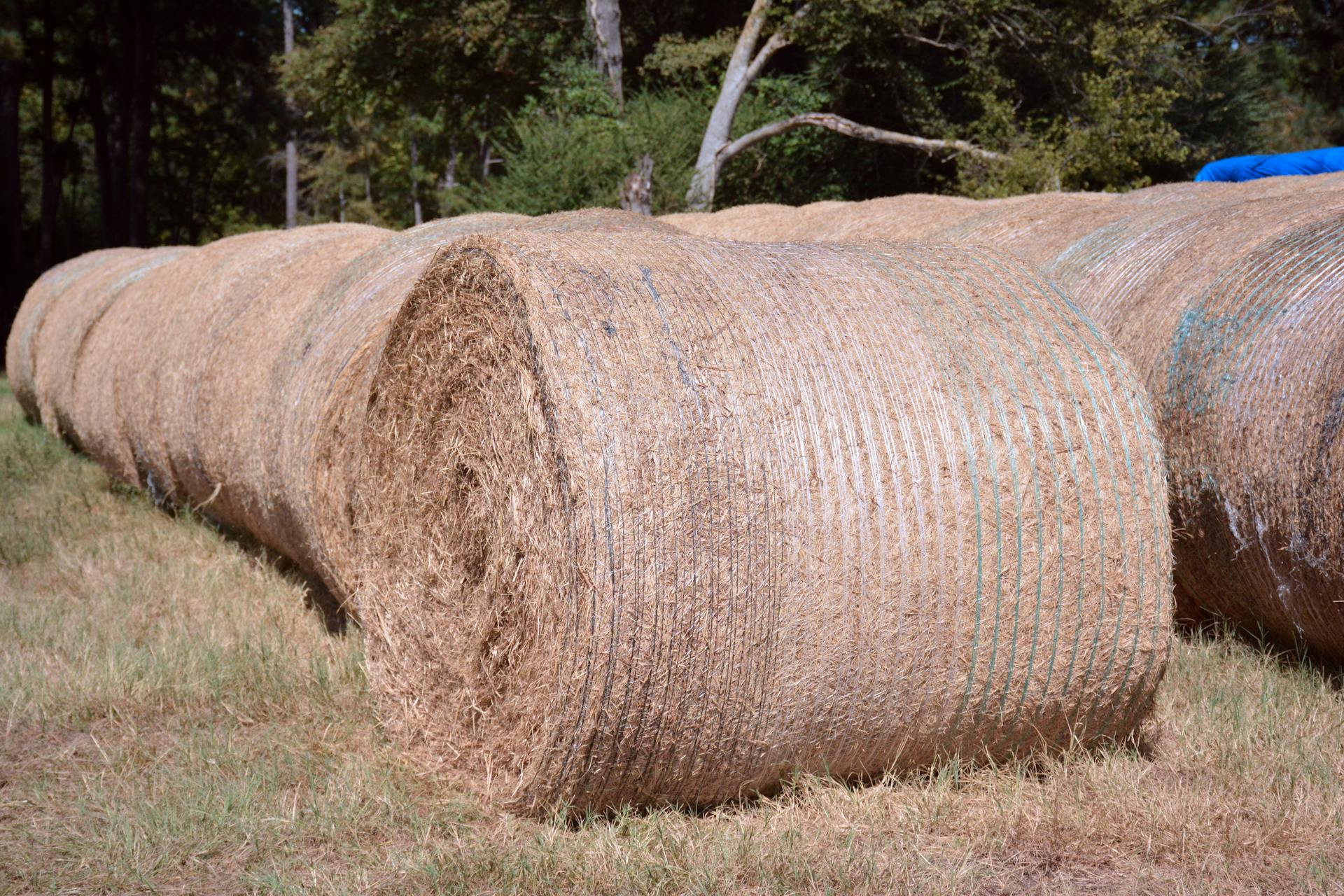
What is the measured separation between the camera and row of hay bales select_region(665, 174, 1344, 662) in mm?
4129

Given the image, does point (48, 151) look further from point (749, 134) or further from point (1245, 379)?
point (1245, 379)

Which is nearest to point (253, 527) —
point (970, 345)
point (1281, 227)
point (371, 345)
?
point (371, 345)

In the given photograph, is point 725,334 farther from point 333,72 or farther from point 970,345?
point 333,72

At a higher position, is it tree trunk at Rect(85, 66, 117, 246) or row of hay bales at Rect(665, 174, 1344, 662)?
tree trunk at Rect(85, 66, 117, 246)

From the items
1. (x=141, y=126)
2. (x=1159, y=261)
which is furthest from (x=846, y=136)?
(x=1159, y=261)

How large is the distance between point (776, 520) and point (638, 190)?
13.7 meters

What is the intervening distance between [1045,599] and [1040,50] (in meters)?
18.9

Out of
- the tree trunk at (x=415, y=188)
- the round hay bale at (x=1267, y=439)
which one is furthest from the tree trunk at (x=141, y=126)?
the round hay bale at (x=1267, y=439)

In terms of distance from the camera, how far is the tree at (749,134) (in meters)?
19.9

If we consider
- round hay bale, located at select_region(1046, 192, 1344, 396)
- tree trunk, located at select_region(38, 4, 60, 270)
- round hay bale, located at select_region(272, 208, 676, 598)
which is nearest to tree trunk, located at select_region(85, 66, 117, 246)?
tree trunk, located at select_region(38, 4, 60, 270)

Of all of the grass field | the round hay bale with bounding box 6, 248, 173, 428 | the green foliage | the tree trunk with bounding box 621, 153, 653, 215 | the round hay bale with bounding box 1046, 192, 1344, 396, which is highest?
the green foliage

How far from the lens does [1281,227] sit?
15.8ft

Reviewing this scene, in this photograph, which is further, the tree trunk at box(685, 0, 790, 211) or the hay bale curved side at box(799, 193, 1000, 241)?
the tree trunk at box(685, 0, 790, 211)

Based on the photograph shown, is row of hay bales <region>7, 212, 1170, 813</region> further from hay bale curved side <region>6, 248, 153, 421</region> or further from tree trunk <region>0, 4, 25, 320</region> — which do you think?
tree trunk <region>0, 4, 25, 320</region>
